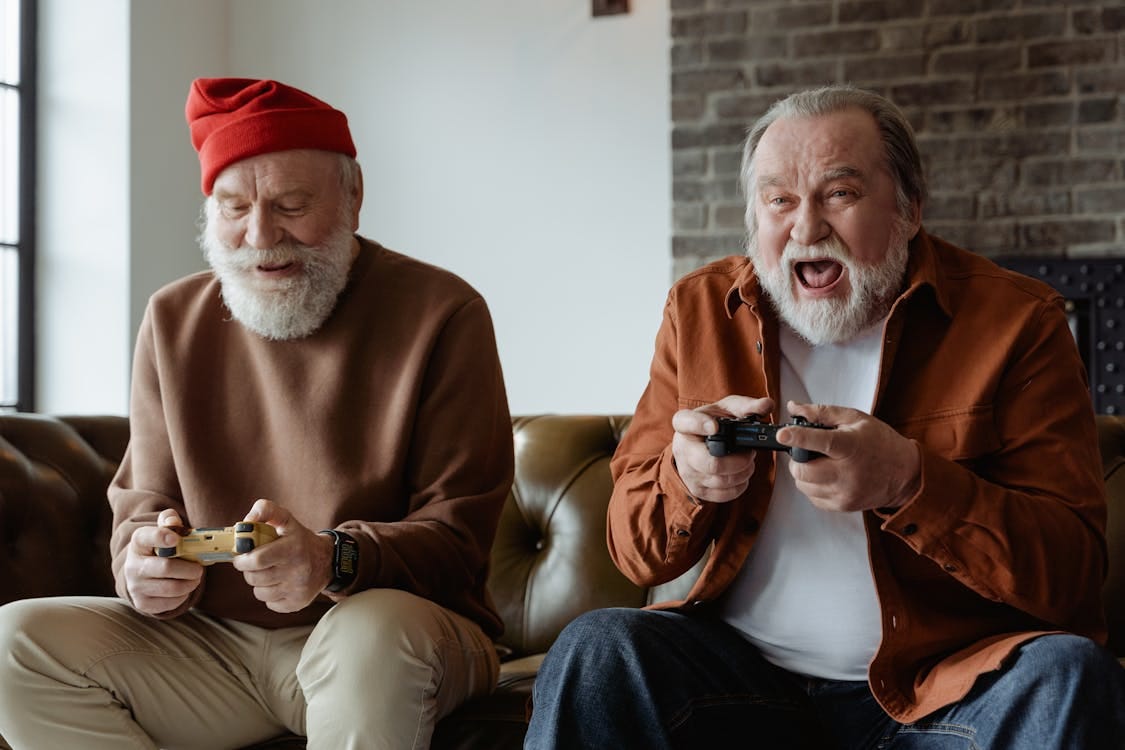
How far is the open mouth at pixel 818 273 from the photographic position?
5.64ft

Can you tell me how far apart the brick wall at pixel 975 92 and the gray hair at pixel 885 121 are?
2227 mm

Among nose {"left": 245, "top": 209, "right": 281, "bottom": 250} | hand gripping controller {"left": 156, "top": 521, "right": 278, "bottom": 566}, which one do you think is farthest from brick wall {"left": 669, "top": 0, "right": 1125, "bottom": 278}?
hand gripping controller {"left": 156, "top": 521, "right": 278, "bottom": 566}

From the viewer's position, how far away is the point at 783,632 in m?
1.63

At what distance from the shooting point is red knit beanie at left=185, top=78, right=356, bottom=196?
1.95 m

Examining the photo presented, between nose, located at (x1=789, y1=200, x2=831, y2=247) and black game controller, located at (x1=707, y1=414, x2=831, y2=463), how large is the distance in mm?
343

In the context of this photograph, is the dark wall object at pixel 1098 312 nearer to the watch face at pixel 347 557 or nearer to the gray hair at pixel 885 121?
the gray hair at pixel 885 121

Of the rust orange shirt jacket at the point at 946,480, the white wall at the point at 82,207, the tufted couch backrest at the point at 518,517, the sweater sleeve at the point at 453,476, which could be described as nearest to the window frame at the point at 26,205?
the white wall at the point at 82,207

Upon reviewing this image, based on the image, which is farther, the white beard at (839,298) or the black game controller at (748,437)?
the white beard at (839,298)

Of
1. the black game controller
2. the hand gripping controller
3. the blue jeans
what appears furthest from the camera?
the hand gripping controller

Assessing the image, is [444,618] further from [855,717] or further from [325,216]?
[325,216]

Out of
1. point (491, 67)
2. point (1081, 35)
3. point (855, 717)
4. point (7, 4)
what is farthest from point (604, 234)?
point (855, 717)

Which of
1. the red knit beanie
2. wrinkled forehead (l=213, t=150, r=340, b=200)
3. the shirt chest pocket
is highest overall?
the red knit beanie

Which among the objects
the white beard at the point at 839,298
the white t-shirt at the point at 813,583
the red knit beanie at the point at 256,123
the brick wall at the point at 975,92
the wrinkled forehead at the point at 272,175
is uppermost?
the brick wall at the point at 975,92

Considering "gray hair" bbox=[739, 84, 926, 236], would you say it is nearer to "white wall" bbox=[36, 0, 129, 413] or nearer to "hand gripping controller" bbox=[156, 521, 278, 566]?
"hand gripping controller" bbox=[156, 521, 278, 566]
